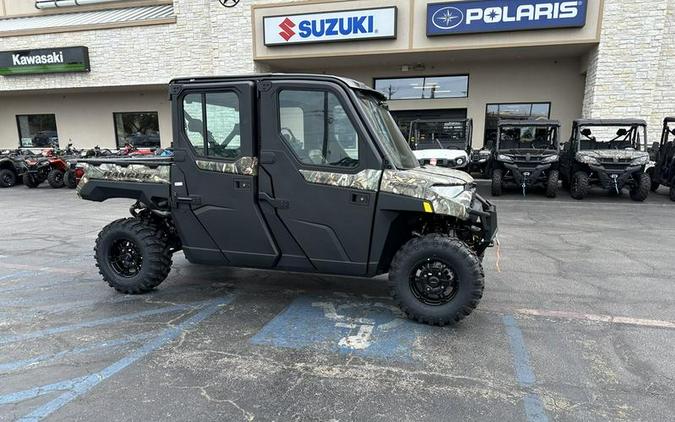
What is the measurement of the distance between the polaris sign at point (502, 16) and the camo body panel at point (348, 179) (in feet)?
38.3

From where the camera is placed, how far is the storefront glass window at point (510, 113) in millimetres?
16766

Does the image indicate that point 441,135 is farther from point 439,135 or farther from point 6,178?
point 6,178

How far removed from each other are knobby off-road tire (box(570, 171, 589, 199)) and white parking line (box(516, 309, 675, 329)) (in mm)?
8344

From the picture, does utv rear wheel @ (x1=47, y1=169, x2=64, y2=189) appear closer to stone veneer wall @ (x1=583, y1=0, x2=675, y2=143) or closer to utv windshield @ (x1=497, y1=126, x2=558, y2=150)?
utv windshield @ (x1=497, y1=126, x2=558, y2=150)

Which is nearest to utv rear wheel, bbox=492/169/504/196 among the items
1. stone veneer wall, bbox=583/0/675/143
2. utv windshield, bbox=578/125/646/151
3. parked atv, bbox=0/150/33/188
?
utv windshield, bbox=578/125/646/151

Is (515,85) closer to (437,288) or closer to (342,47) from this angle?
(342,47)

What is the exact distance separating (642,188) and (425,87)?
8.76 meters

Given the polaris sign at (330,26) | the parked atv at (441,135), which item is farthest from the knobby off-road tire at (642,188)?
the polaris sign at (330,26)

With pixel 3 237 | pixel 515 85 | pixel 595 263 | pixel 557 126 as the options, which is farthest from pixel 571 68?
pixel 3 237

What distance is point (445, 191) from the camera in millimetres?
3738

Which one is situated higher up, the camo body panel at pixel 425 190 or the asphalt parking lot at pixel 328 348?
the camo body panel at pixel 425 190

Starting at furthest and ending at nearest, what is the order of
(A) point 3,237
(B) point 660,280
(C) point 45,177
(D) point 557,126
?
(C) point 45,177, (D) point 557,126, (A) point 3,237, (B) point 660,280

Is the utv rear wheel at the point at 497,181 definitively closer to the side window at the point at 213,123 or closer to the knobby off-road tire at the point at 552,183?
the knobby off-road tire at the point at 552,183

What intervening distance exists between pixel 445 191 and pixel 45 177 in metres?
16.9
